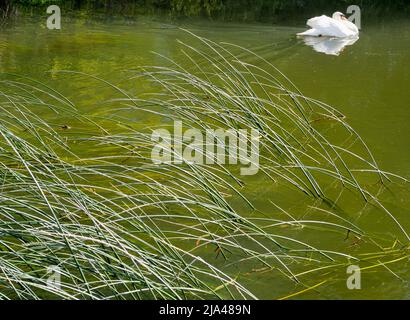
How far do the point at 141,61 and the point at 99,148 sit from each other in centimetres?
291

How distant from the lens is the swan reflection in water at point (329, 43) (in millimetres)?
8539

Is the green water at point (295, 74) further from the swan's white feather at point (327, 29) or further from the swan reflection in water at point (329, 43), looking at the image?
the swan's white feather at point (327, 29)

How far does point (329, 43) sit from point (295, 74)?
209 centimetres

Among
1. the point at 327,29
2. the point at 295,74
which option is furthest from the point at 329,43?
the point at 295,74

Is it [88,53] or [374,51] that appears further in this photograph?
[374,51]

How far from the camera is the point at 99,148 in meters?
4.50

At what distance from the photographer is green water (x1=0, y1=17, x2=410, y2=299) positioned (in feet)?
10.4

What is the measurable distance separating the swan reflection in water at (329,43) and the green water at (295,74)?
0.36 ft

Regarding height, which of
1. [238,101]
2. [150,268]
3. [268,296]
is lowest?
[268,296]

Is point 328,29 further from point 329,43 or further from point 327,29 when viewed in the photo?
point 329,43

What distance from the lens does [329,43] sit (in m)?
9.08

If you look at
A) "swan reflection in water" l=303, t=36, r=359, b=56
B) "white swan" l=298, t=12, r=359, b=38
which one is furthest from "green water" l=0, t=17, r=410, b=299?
"white swan" l=298, t=12, r=359, b=38

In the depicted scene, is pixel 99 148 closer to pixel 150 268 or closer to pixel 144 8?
pixel 150 268
